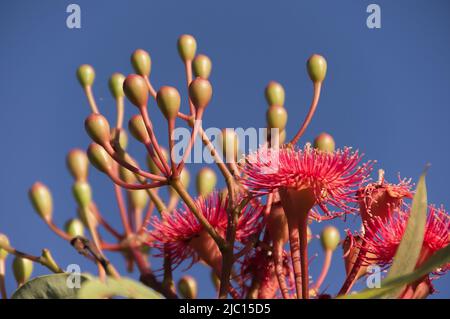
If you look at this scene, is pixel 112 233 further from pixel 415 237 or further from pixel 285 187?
pixel 415 237

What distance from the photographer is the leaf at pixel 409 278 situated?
4.08ft

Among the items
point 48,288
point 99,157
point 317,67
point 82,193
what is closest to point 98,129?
point 99,157

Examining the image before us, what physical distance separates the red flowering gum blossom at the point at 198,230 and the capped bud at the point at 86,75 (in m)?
0.50

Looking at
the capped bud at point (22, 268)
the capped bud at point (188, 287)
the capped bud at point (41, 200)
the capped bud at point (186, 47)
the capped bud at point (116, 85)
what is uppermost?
the capped bud at point (186, 47)

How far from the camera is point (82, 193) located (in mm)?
2057

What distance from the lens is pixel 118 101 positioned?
7.45ft

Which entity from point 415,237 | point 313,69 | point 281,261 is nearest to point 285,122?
point 313,69

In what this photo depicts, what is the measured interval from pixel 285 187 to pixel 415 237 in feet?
1.49

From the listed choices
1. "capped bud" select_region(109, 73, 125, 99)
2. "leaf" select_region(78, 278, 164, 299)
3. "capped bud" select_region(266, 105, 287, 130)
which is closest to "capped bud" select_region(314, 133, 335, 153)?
"capped bud" select_region(266, 105, 287, 130)

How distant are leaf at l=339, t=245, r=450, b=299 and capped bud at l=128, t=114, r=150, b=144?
741 mm

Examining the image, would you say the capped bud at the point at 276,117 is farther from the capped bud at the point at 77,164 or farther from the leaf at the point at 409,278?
the leaf at the point at 409,278

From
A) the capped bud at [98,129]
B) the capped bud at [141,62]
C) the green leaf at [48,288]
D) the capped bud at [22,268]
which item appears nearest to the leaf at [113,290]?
the green leaf at [48,288]

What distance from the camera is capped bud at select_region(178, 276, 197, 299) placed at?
2.20 meters

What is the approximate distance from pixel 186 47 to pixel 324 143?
0.51 meters
